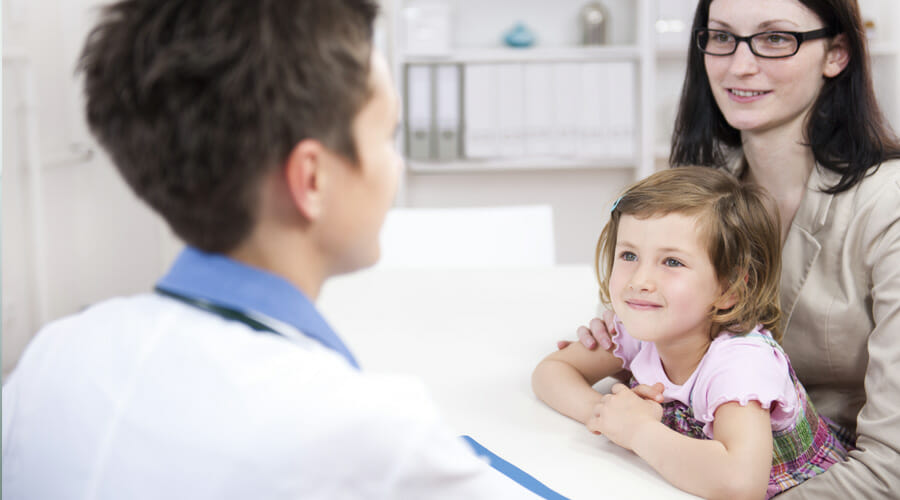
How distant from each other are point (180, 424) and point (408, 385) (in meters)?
0.13

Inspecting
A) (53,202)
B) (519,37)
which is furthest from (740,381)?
(53,202)

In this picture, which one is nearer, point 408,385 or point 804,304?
point 408,385

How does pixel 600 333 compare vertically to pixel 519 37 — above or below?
below

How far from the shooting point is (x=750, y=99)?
3.90 feet

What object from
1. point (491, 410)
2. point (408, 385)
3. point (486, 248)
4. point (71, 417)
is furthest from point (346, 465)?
point (486, 248)

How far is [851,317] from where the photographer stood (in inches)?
42.8

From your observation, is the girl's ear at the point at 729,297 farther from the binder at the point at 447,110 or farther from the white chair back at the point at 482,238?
the binder at the point at 447,110

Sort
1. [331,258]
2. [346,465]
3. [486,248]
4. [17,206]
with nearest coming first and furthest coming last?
1. [346,465]
2. [331,258]
3. [486,248]
4. [17,206]

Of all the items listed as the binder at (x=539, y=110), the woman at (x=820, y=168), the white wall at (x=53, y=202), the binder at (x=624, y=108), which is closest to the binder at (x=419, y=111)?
the binder at (x=539, y=110)

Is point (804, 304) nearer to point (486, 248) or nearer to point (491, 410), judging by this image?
point (491, 410)

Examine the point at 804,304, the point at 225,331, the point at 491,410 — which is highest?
the point at 225,331

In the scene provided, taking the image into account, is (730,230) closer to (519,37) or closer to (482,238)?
(482,238)

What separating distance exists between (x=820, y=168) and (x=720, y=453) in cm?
53

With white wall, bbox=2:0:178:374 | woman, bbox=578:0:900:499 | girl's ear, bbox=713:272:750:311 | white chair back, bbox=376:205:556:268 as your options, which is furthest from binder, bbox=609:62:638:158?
girl's ear, bbox=713:272:750:311
